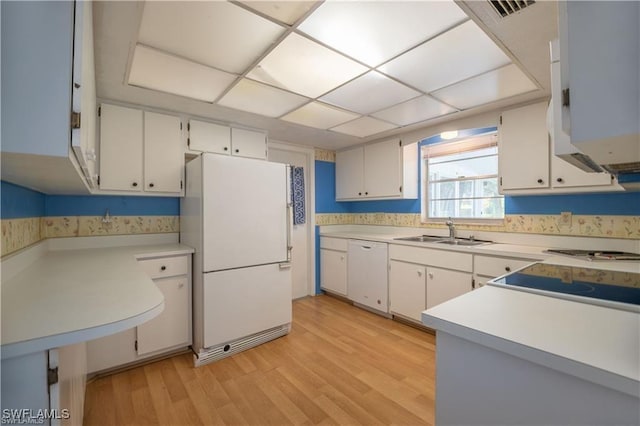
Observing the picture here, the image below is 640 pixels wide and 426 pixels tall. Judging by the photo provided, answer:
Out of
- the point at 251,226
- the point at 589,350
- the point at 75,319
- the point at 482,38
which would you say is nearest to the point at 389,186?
the point at 251,226

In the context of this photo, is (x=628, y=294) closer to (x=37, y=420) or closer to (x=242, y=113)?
(x=37, y=420)

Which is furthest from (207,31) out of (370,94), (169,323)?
(169,323)

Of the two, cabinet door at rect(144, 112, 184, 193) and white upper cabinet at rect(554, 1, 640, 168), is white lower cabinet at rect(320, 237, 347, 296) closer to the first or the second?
cabinet door at rect(144, 112, 184, 193)

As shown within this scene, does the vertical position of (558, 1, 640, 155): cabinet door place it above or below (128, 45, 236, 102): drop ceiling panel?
below

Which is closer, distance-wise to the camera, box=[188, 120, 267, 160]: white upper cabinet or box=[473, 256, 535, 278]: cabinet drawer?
box=[473, 256, 535, 278]: cabinet drawer

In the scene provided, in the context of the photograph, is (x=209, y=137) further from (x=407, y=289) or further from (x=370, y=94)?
(x=407, y=289)

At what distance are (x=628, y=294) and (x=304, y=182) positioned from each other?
3.36m

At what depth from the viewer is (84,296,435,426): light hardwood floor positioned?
1.66 meters

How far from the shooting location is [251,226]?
2.52m

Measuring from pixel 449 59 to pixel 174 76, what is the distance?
6.07ft

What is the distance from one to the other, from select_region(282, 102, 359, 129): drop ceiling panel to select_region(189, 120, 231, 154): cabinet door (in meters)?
0.67

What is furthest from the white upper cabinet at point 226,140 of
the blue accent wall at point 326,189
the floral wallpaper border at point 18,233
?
the floral wallpaper border at point 18,233

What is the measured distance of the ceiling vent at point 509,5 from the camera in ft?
4.00

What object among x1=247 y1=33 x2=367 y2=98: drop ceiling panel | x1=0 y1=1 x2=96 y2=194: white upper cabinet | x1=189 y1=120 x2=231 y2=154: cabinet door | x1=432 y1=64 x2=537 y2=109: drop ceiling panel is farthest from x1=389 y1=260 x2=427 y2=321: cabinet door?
x1=0 y1=1 x2=96 y2=194: white upper cabinet
